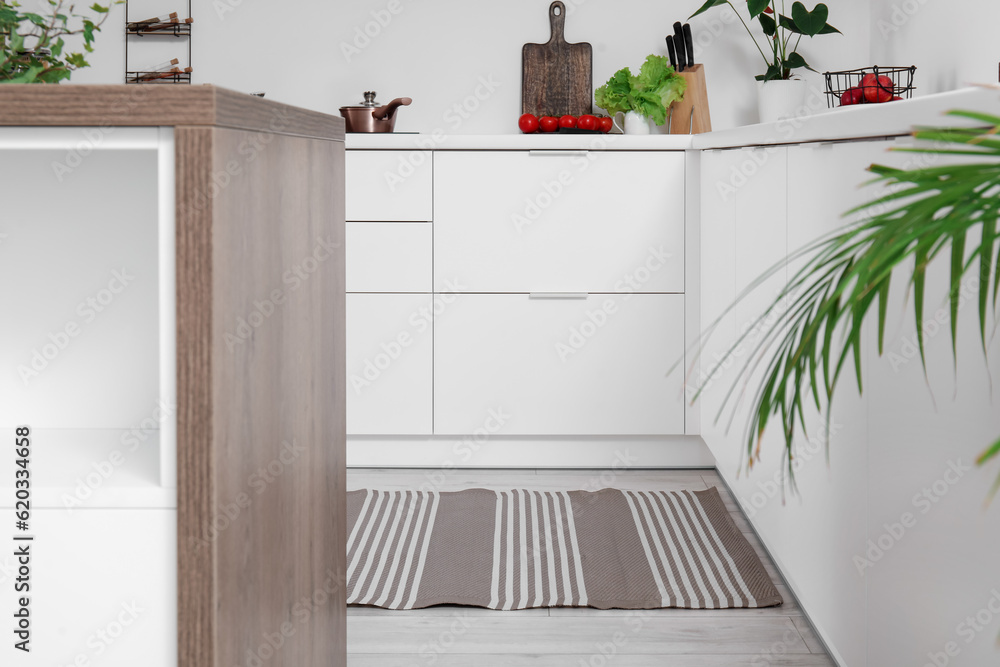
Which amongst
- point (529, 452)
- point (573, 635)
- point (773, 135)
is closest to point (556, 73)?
point (529, 452)

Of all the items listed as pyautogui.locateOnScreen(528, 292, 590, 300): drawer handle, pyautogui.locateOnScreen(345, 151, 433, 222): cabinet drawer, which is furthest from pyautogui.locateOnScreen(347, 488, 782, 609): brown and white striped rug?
pyautogui.locateOnScreen(345, 151, 433, 222): cabinet drawer

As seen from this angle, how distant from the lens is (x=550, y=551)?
209 cm

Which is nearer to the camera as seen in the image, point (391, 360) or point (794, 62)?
point (391, 360)

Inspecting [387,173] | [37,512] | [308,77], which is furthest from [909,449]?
[308,77]

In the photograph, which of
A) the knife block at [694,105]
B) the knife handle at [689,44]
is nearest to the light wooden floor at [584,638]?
the knife block at [694,105]

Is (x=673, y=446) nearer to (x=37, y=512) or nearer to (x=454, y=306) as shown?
(x=454, y=306)

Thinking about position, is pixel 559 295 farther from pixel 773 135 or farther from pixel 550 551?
pixel 773 135

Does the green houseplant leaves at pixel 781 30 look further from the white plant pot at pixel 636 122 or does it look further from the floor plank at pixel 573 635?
the floor plank at pixel 573 635

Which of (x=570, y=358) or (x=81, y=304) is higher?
(x=81, y=304)

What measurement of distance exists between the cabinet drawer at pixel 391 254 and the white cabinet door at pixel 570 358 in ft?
0.50

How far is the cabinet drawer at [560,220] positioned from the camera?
9.00ft

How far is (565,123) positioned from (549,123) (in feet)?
0.18

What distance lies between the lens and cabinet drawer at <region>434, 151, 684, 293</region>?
2.74 m

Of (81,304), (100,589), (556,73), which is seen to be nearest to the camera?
(100,589)
